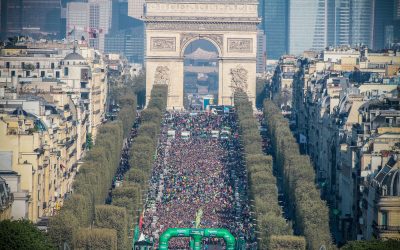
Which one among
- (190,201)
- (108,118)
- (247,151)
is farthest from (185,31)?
(190,201)

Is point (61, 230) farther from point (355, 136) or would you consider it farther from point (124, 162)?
point (124, 162)

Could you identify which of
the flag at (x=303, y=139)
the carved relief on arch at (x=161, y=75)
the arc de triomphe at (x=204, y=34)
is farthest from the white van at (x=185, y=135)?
the arc de triomphe at (x=204, y=34)

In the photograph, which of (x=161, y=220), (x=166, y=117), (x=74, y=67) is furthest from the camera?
(x=166, y=117)

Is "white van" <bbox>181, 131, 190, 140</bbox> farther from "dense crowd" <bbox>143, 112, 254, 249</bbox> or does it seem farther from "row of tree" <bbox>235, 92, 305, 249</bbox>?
"row of tree" <bbox>235, 92, 305, 249</bbox>

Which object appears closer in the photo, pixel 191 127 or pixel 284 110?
pixel 191 127

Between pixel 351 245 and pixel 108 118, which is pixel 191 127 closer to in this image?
pixel 108 118

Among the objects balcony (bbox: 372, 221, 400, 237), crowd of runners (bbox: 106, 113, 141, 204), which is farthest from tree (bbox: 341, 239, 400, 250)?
crowd of runners (bbox: 106, 113, 141, 204)

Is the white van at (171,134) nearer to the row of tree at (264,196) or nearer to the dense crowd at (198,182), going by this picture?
the dense crowd at (198,182)
